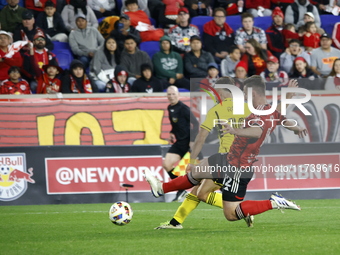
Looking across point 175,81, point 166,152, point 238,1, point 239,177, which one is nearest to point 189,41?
point 175,81

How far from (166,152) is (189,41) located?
4.71 metres

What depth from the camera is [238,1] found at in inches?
761

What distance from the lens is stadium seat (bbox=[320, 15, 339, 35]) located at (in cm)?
1969

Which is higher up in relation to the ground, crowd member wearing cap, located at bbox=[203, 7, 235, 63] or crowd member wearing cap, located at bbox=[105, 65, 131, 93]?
crowd member wearing cap, located at bbox=[203, 7, 235, 63]

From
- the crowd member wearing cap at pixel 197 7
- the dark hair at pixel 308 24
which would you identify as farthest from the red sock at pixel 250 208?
the crowd member wearing cap at pixel 197 7

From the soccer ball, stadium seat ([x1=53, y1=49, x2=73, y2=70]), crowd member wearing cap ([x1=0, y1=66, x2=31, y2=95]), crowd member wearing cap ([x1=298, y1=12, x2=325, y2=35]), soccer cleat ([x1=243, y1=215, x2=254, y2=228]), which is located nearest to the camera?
the soccer ball

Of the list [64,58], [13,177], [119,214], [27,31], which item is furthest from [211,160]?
[27,31]

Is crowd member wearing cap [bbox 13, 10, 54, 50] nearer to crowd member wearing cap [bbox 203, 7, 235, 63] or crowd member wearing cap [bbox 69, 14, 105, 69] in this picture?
crowd member wearing cap [bbox 69, 14, 105, 69]

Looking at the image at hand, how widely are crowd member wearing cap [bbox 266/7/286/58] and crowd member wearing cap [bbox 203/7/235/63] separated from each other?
47.1 inches


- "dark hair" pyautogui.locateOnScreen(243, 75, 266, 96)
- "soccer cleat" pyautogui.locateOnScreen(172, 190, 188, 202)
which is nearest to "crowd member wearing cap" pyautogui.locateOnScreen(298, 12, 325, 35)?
"soccer cleat" pyautogui.locateOnScreen(172, 190, 188, 202)

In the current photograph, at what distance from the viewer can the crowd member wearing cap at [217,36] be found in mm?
17750

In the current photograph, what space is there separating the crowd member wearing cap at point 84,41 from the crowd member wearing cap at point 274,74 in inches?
167

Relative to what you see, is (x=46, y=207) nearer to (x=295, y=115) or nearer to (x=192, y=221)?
(x=192, y=221)

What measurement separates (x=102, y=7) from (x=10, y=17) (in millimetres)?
2662
